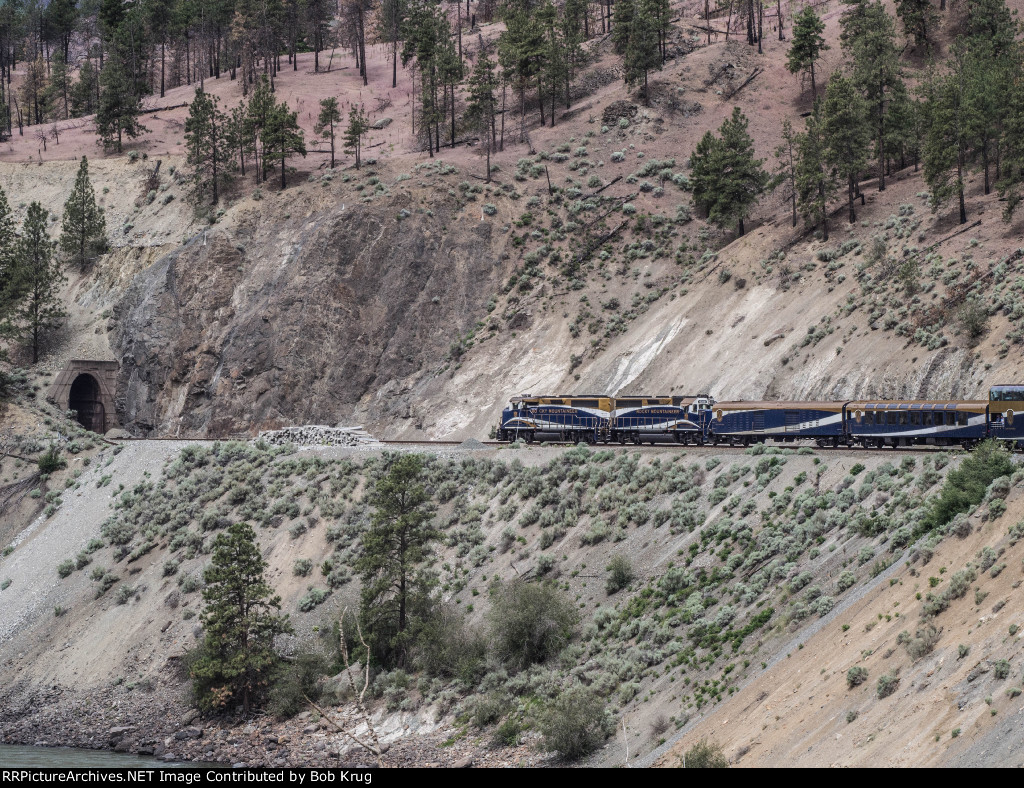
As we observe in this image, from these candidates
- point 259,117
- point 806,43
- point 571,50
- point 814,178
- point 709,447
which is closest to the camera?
point 709,447

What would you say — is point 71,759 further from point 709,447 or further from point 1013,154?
point 1013,154

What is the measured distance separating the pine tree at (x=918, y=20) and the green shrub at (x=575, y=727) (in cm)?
8257

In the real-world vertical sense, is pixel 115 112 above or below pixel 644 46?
below

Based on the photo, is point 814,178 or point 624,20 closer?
point 814,178

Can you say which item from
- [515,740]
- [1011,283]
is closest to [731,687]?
[515,740]

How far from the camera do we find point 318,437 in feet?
199

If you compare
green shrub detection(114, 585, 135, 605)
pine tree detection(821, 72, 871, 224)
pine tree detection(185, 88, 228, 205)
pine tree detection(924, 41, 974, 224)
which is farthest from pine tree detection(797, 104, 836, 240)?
pine tree detection(185, 88, 228, 205)

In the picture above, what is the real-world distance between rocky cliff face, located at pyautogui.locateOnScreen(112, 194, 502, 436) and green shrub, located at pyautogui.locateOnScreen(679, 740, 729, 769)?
172 feet

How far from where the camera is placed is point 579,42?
103562 millimetres

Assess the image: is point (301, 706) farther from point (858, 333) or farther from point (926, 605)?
point (858, 333)

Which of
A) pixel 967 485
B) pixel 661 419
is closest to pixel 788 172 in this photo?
pixel 661 419

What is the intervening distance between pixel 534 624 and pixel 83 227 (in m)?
70.0

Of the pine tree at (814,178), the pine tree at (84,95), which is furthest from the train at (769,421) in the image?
the pine tree at (84,95)

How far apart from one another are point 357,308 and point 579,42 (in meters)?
41.4
